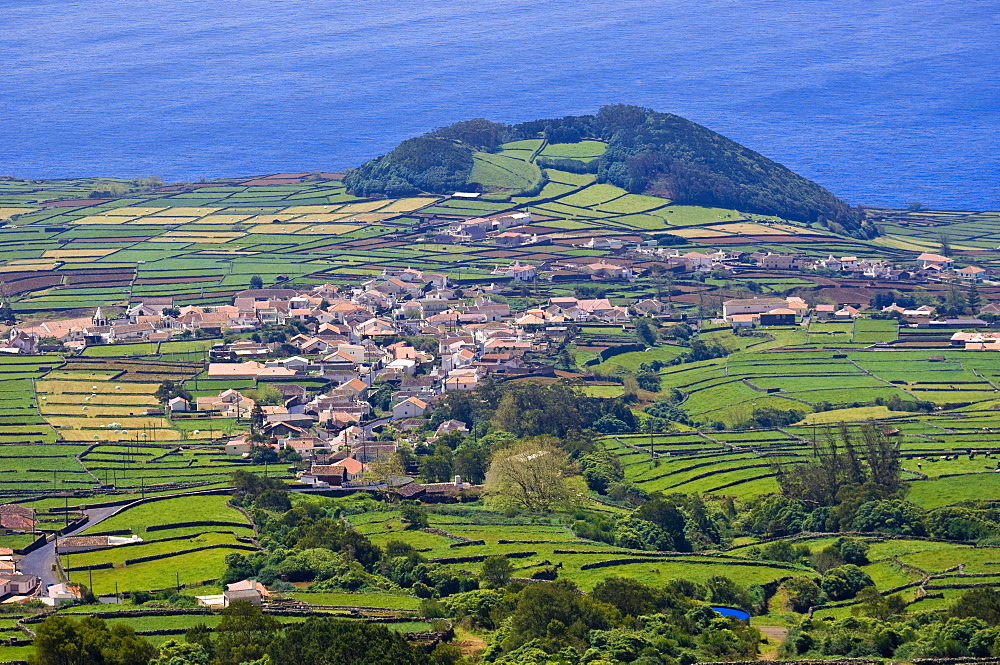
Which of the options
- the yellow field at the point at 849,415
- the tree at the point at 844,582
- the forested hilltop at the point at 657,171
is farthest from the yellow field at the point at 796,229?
the tree at the point at 844,582

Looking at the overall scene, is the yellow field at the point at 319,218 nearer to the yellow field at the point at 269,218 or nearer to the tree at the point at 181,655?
the yellow field at the point at 269,218

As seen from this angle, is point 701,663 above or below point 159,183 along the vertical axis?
below

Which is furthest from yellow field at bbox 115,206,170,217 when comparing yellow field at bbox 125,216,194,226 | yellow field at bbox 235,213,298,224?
yellow field at bbox 235,213,298,224

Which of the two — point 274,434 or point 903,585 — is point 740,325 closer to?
point 274,434

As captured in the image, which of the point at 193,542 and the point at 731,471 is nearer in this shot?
the point at 193,542

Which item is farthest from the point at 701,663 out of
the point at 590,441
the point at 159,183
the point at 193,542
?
the point at 159,183
